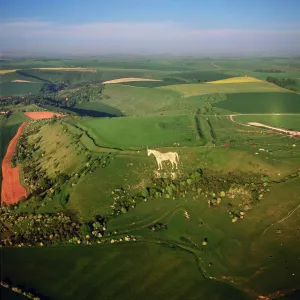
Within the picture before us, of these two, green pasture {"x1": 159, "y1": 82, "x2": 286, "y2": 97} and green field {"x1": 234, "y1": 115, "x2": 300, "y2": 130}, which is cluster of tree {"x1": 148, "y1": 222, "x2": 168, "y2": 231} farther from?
green pasture {"x1": 159, "y1": 82, "x2": 286, "y2": 97}

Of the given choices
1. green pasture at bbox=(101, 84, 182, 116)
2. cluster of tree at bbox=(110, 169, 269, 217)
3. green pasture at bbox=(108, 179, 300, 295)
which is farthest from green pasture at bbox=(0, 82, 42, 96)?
green pasture at bbox=(108, 179, 300, 295)

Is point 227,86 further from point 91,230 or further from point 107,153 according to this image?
point 91,230

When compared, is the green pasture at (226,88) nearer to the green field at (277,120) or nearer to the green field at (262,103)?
the green field at (262,103)

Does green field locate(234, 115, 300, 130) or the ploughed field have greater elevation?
green field locate(234, 115, 300, 130)

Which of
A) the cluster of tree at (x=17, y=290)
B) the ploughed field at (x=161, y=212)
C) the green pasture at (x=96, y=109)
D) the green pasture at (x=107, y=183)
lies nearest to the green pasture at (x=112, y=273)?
the ploughed field at (x=161, y=212)

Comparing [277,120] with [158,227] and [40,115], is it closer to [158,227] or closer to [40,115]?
[158,227]

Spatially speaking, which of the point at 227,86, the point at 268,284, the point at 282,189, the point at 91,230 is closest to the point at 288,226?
the point at 282,189
